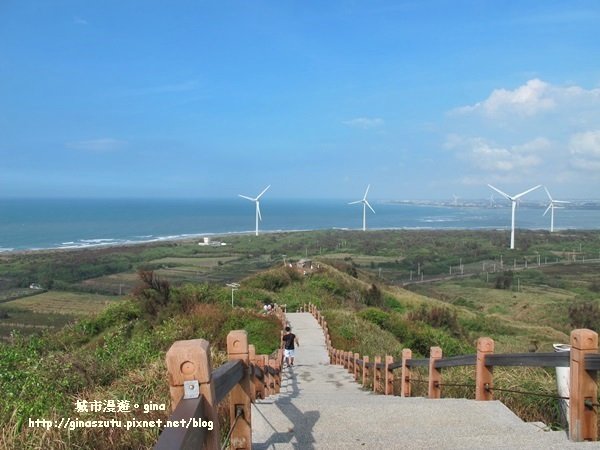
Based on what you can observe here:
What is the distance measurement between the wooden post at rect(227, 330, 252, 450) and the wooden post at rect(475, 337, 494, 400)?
3047 millimetres

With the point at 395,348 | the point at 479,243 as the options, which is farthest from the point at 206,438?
the point at 479,243

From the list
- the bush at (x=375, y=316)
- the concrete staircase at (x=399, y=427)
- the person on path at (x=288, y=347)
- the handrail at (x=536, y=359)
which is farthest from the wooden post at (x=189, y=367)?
the bush at (x=375, y=316)

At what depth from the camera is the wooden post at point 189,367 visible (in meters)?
2.56

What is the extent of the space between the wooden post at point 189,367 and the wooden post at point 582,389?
3.10 meters

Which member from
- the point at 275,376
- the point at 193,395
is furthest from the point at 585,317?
the point at 193,395

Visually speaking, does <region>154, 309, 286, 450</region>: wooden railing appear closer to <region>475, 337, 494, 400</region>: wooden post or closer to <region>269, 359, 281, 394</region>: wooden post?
<region>475, 337, 494, 400</region>: wooden post

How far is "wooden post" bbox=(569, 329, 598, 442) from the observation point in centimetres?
424

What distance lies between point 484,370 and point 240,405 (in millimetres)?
3239

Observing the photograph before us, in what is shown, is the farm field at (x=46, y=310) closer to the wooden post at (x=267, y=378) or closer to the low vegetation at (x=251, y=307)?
the low vegetation at (x=251, y=307)

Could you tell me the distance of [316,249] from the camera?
10075cm

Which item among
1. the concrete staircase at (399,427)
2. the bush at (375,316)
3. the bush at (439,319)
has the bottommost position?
the bush at (439,319)

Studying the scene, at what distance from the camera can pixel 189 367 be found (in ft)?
8.53

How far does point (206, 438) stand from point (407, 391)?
666 cm

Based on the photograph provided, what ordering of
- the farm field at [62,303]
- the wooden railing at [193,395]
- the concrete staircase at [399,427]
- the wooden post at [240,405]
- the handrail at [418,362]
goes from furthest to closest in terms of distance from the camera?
the farm field at [62,303] < the handrail at [418,362] < the concrete staircase at [399,427] < the wooden post at [240,405] < the wooden railing at [193,395]
